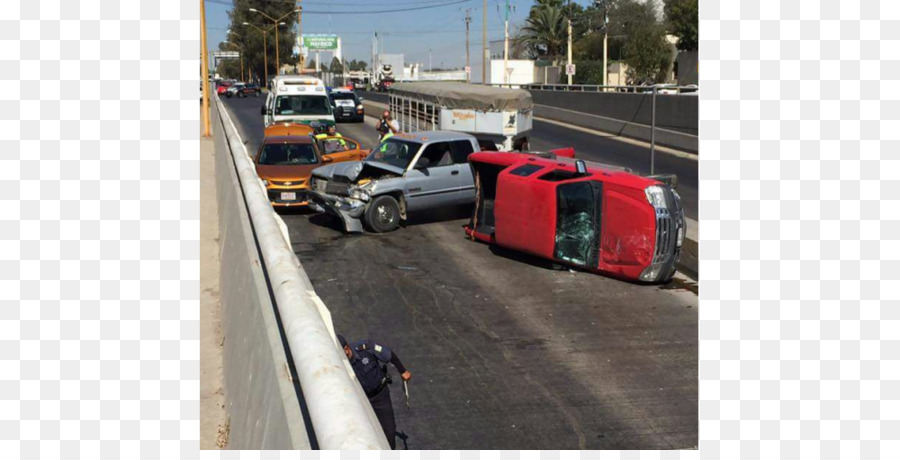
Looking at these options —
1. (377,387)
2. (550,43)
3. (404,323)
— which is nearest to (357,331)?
(404,323)

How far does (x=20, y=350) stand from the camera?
188 inches

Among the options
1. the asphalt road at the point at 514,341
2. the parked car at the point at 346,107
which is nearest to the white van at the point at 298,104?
the parked car at the point at 346,107

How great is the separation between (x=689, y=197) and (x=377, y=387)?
17.3 metres

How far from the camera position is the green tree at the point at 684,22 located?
198 feet

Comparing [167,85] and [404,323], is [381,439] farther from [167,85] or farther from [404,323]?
[404,323]

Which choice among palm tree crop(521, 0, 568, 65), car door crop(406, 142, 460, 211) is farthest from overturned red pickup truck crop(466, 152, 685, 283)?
palm tree crop(521, 0, 568, 65)

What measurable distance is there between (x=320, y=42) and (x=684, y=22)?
276ft

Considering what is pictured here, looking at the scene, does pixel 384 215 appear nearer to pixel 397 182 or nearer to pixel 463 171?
pixel 397 182

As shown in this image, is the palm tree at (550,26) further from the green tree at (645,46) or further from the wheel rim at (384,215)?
the wheel rim at (384,215)

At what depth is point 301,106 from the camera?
1294 inches

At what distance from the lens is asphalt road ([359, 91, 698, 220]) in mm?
25062

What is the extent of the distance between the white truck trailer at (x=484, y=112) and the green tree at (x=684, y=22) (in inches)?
1406

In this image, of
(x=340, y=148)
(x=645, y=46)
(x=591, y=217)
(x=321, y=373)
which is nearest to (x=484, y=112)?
(x=340, y=148)

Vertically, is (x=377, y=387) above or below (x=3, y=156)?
below
